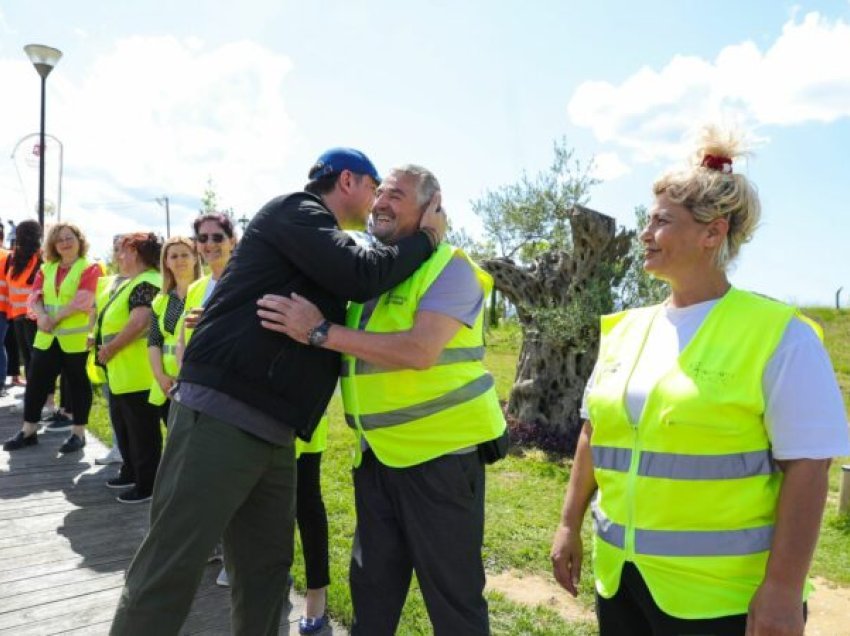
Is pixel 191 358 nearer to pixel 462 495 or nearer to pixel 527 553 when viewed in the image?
pixel 462 495

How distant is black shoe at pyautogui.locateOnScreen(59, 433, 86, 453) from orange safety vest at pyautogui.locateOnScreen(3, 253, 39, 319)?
6.98 ft

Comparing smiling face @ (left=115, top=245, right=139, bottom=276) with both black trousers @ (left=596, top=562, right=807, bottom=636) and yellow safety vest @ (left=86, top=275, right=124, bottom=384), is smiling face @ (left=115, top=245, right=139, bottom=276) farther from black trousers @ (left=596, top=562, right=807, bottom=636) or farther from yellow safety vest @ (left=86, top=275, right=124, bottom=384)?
black trousers @ (left=596, top=562, right=807, bottom=636)

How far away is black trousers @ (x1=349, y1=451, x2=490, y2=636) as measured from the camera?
229 cm

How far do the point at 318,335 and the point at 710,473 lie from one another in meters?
1.22

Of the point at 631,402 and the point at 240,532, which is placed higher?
the point at 631,402

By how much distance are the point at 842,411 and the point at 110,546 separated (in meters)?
4.30

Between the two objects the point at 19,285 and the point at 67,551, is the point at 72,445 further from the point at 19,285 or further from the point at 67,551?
the point at 67,551

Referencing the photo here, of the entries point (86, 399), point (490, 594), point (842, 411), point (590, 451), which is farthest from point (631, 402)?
point (86, 399)

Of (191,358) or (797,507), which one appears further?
(191,358)

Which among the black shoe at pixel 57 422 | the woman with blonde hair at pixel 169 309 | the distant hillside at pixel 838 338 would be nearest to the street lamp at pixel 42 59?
the black shoe at pixel 57 422

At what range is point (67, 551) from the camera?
4.27 m

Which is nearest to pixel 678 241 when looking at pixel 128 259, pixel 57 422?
pixel 128 259

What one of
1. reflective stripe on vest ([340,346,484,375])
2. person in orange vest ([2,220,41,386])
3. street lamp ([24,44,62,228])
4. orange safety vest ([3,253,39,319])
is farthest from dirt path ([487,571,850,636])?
street lamp ([24,44,62,228])

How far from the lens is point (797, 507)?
63.2 inches
